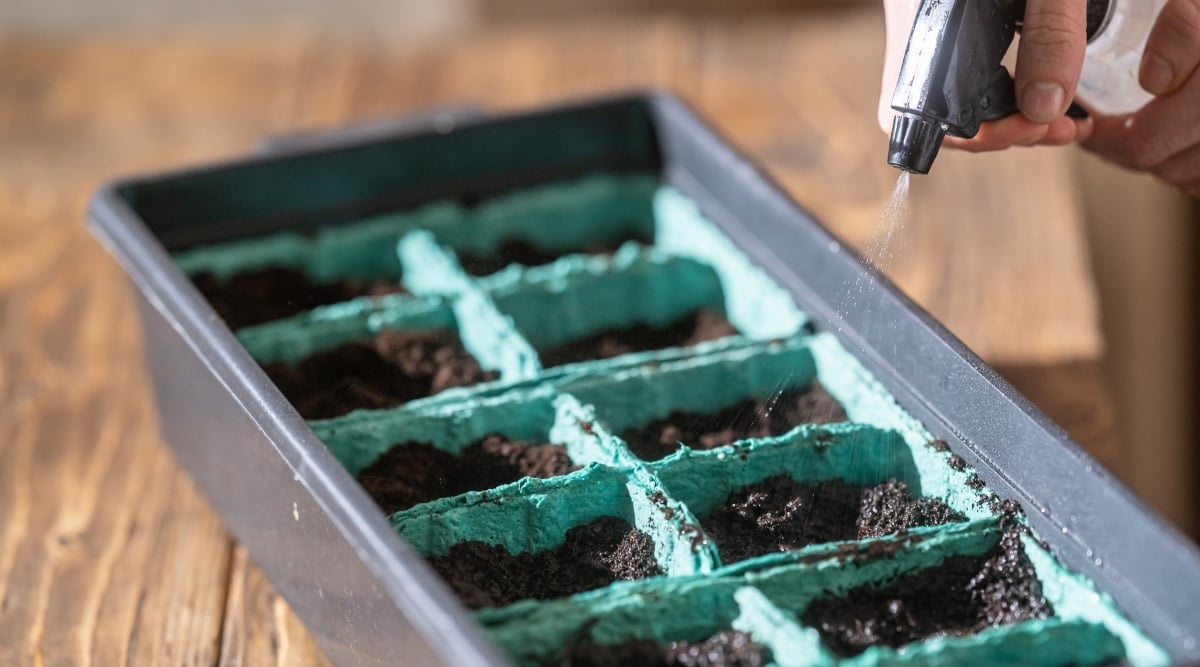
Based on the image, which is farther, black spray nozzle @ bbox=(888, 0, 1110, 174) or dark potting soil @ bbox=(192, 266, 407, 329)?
dark potting soil @ bbox=(192, 266, 407, 329)

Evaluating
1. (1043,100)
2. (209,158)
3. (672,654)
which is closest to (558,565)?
(672,654)

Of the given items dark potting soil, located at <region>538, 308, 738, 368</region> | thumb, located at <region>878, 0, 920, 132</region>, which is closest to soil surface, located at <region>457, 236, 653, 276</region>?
dark potting soil, located at <region>538, 308, 738, 368</region>

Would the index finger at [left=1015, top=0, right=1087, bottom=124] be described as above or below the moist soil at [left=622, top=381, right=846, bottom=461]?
above

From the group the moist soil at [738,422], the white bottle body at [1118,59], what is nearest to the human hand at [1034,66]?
the white bottle body at [1118,59]

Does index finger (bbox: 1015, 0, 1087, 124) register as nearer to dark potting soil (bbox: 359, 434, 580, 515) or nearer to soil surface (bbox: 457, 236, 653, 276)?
dark potting soil (bbox: 359, 434, 580, 515)

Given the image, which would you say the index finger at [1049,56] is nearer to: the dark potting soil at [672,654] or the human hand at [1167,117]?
the human hand at [1167,117]

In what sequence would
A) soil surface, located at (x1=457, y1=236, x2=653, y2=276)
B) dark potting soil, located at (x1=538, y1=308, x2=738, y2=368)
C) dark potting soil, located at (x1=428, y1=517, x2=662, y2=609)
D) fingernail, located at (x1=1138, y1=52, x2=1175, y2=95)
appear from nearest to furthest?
dark potting soil, located at (x1=428, y1=517, x2=662, y2=609), fingernail, located at (x1=1138, y1=52, x2=1175, y2=95), dark potting soil, located at (x1=538, y1=308, x2=738, y2=368), soil surface, located at (x1=457, y1=236, x2=653, y2=276)

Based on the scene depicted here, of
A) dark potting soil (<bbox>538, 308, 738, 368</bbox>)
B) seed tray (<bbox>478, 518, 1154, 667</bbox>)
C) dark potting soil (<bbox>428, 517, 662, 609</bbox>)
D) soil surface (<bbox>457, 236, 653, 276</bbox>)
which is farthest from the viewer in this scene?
soil surface (<bbox>457, 236, 653, 276</bbox>)
